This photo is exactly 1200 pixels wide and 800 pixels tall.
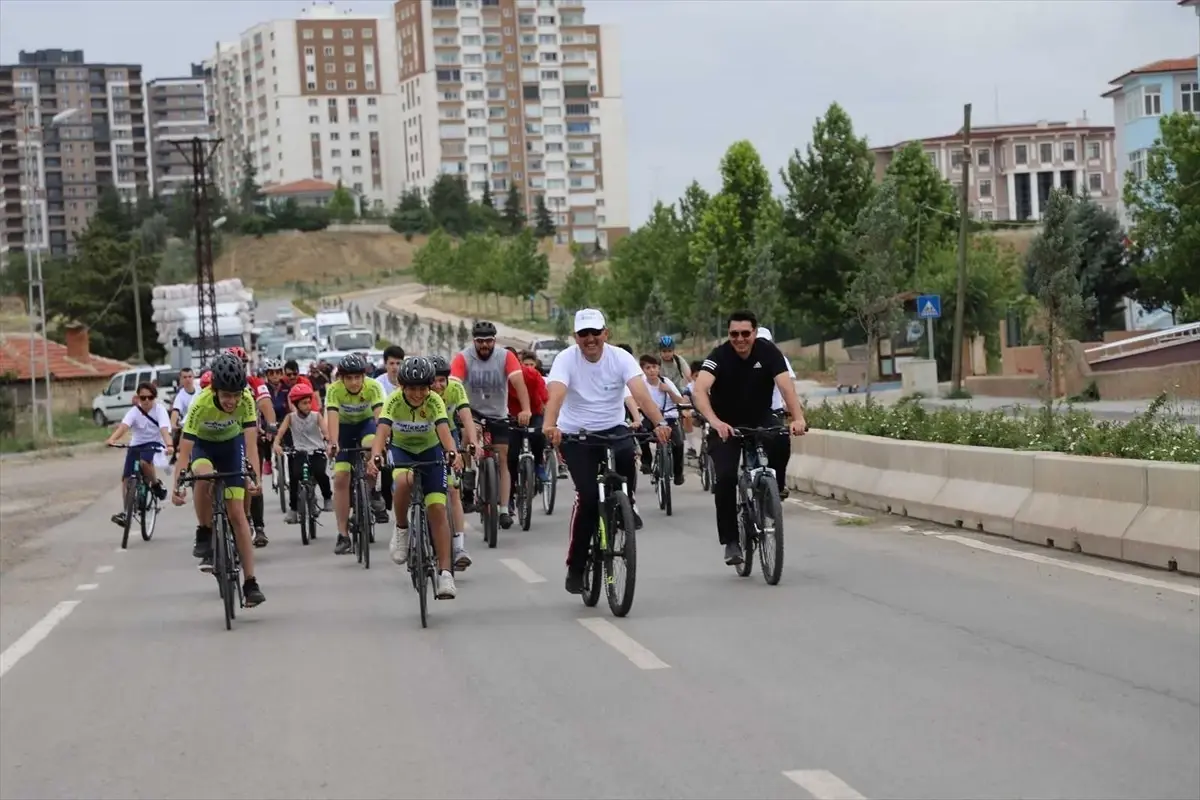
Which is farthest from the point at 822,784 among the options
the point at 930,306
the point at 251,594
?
the point at 930,306

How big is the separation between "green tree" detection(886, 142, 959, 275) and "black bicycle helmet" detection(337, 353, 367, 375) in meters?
64.6

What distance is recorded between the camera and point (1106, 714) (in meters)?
7.84

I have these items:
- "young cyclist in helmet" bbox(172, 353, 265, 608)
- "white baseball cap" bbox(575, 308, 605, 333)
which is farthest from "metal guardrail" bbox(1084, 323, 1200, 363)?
"young cyclist in helmet" bbox(172, 353, 265, 608)

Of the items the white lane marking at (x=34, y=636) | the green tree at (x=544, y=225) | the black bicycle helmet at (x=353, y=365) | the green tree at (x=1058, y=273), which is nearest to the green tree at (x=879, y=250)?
the green tree at (x=1058, y=273)

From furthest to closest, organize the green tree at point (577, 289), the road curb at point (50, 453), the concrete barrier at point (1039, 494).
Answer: the green tree at point (577, 289) < the road curb at point (50, 453) < the concrete barrier at point (1039, 494)

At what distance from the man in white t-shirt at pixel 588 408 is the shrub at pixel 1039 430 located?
4.41 m

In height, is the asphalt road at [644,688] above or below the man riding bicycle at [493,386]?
below

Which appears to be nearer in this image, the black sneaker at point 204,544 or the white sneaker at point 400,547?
the white sneaker at point 400,547

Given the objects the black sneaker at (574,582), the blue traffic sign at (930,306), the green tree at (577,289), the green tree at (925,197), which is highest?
the green tree at (925,197)

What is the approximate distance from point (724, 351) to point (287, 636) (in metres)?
3.52

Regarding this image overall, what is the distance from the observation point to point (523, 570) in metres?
14.8

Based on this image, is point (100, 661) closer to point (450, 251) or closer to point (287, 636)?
point (287, 636)

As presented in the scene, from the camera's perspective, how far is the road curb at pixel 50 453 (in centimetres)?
4772

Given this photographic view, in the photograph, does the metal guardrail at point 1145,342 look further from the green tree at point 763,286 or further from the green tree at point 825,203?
the green tree at point 825,203
